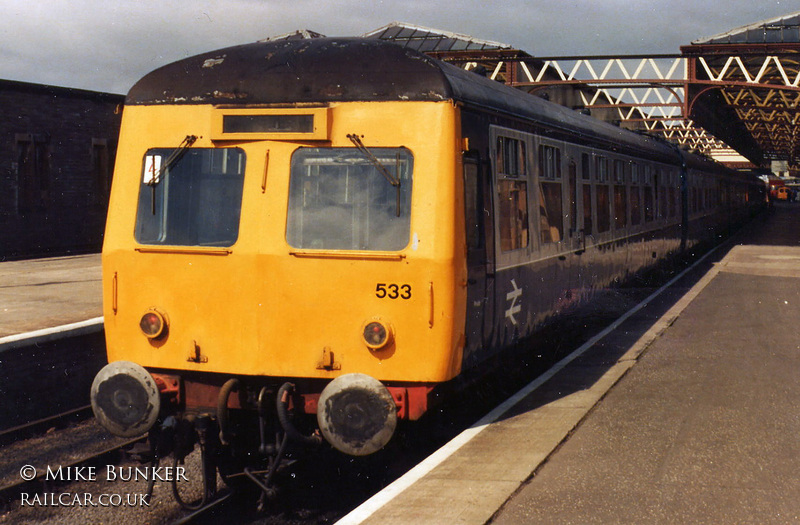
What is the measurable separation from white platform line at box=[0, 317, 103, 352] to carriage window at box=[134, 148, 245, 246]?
384 centimetres

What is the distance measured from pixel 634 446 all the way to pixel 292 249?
100 inches

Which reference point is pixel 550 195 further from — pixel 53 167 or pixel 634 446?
pixel 53 167

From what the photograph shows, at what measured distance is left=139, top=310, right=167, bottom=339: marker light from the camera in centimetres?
632

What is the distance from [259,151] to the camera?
6.24 m

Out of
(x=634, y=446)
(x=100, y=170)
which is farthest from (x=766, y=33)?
(x=634, y=446)

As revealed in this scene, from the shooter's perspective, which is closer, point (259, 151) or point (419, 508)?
point (419, 508)

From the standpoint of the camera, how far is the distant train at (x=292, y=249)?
6.00m

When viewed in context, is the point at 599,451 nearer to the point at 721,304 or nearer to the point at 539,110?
the point at 539,110

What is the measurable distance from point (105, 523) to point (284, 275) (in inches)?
88.9

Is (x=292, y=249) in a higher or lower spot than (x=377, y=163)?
lower

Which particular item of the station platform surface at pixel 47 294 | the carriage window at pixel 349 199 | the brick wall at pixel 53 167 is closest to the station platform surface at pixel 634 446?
the carriage window at pixel 349 199

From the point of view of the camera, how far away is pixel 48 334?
10039 mm

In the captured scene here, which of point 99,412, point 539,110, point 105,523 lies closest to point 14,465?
point 105,523

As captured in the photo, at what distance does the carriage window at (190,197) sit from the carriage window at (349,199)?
1.36 feet
